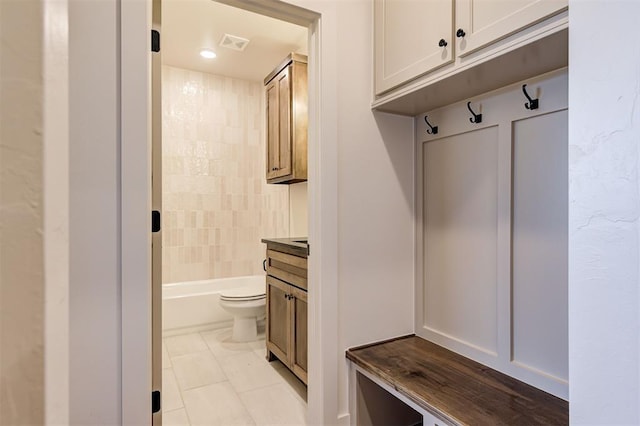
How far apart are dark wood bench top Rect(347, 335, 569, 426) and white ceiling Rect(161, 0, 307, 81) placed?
240 cm

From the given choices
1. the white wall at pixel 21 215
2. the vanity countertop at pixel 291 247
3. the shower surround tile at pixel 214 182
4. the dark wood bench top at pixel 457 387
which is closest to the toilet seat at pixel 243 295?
the vanity countertop at pixel 291 247

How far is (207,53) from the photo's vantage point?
3.15 metres

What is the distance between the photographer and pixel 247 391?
7.00ft

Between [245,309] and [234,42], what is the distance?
2.26m

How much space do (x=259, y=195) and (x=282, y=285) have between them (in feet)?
5.86

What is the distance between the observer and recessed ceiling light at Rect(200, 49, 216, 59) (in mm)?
3111

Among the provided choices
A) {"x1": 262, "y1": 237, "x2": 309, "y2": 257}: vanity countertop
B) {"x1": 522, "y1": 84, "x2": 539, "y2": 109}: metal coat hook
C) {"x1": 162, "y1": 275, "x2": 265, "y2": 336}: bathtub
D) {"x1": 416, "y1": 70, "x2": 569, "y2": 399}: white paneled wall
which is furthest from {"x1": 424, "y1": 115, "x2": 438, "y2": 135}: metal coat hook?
{"x1": 162, "y1": 275, "x2": 265, "y2": 336}: bathtub

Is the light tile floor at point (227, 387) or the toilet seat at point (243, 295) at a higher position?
the toilet seat at point (243, 295)

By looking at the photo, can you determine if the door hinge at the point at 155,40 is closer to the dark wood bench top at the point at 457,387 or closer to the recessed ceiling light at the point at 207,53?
the dark wood bench top at the point at 457,387

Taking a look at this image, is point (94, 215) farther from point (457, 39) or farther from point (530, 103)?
point (530, 103)

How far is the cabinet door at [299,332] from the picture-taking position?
2037mm

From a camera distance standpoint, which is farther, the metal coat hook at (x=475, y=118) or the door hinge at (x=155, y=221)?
the metal coat hook at (x=475, y=118)

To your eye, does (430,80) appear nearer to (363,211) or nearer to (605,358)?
(363,211)

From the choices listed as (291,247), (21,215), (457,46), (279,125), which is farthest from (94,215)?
(279,125)
